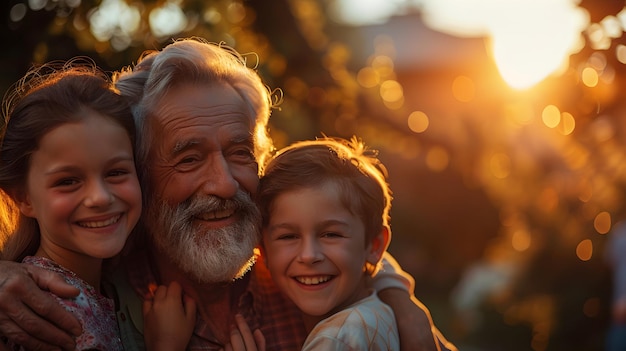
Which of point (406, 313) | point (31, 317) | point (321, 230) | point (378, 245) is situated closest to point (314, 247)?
point (321, 230)

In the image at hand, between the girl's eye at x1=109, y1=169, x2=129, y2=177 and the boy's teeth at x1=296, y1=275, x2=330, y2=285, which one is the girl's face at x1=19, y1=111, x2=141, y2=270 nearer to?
the girl's eye at x1=109, y1=169, x2=129, y2=177

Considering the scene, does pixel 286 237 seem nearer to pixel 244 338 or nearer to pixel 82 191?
pixel 244 338

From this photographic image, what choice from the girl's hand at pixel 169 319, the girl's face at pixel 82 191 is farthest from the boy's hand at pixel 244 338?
the girl's face at pixel 82 191

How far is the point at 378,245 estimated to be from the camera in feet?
10.4

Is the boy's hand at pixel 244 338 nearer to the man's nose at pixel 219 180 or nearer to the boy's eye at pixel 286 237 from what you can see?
the boy's eye at pixel 286 237

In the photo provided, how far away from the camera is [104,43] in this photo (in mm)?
4180

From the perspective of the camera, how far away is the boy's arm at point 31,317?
94.7 inches

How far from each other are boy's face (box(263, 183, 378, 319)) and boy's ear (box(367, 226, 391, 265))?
0.15 m

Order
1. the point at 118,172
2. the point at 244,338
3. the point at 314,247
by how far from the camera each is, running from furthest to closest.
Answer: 1. the point at 244,338
2. the point at 314,247
3. the point at 118,172

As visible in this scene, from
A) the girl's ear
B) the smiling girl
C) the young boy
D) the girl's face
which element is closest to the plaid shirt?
the young boy

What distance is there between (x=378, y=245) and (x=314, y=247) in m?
0.36

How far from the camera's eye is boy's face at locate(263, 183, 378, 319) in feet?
9.53

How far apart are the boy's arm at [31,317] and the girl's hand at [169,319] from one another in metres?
0.44

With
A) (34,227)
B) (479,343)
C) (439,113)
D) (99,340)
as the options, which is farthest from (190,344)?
(479,343)
